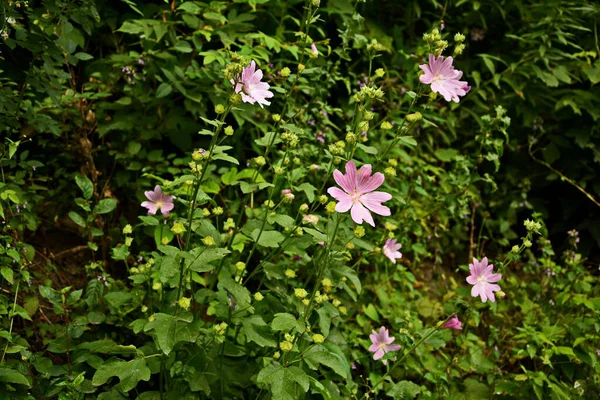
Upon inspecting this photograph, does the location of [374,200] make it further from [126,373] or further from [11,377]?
[11,377]

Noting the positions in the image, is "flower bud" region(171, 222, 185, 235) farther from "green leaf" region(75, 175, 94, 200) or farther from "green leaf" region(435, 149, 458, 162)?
"green leaf" region(435, 149, 458, 162)

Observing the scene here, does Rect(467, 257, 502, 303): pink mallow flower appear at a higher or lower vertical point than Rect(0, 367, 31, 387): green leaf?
lower

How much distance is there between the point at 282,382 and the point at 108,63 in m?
1.92

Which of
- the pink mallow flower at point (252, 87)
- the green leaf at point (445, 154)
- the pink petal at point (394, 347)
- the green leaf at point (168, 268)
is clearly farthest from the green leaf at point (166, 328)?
the green leaf at point (445, 154)

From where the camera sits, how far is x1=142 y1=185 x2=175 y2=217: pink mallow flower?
211cm

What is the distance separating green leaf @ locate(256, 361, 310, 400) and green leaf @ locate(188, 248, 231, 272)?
1.10 feet

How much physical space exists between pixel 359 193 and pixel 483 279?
741mm

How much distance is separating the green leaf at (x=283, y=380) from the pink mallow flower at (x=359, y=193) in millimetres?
470

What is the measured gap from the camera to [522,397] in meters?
2.46

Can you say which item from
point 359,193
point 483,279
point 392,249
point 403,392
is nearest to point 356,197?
point 359,193

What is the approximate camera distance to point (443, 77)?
185 cm

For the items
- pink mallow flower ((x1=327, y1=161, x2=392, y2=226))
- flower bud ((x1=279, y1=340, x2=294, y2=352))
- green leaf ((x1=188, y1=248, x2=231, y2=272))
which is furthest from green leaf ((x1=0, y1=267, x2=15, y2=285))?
pink mallow flower ((x1=327, y1=161, x2=392, y2=226))

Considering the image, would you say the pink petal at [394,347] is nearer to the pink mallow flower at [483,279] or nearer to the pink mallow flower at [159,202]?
the pink mallow flower at [483,279]

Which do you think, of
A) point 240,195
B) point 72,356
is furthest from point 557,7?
point 72,356
